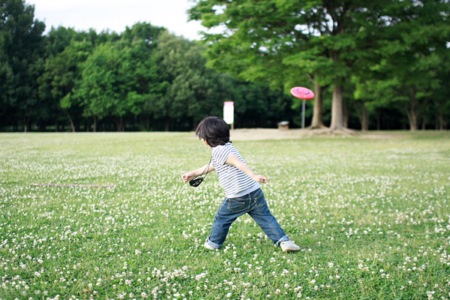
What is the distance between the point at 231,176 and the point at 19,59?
233 feet

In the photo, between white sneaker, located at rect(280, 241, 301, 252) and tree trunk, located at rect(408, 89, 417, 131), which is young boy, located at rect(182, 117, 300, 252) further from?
tree trunk, located at rect(408, 89, 417, 131)

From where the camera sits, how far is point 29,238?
6078mm

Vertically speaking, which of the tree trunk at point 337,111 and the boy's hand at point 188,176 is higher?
the tree trunk at point 337,111

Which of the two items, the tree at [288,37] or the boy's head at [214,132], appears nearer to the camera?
the boy's head at [214,132]

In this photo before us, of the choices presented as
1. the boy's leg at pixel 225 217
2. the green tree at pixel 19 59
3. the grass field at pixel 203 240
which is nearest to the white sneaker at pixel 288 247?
the grass field at pixel 203 240

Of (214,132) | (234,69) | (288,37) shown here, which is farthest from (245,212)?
(234,69)

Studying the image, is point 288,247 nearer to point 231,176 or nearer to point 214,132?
point 231,176

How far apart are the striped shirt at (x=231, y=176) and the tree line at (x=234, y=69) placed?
25840 mm

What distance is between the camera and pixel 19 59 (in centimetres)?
6681

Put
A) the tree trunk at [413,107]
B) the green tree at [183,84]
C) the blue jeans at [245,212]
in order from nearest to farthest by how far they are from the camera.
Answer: the blue jeans at [245,212] → the tree trunk at [413,107] → the green tree at [183,84]

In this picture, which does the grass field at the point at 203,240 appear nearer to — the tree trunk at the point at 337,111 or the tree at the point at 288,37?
the tree at the point at 288,37

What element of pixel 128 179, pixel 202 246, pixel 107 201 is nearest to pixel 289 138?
pixel 128 179

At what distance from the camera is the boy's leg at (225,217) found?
18.7 feet

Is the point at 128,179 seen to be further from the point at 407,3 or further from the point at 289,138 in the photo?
the point at 407,3
